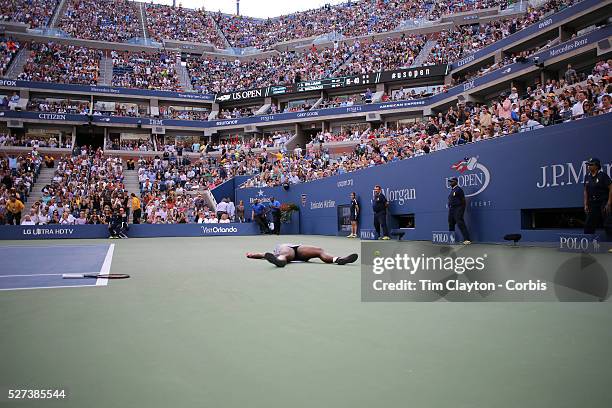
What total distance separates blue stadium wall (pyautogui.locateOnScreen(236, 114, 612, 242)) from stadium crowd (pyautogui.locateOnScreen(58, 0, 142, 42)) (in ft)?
156

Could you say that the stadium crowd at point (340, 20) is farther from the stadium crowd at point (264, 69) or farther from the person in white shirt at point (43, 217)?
the person in white shirt at point (43, 217)

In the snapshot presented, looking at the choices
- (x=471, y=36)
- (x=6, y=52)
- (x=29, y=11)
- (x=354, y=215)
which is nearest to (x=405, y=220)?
(x=354, y=215)

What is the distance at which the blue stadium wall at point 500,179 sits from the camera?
1064 centimetres

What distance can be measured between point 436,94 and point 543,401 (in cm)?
3960

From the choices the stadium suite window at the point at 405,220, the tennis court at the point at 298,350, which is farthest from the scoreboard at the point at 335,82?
the tennis court at the point at 298,350

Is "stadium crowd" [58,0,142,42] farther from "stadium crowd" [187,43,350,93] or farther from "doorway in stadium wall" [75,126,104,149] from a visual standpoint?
"doorway in stadium wall" [75,126,104,149]

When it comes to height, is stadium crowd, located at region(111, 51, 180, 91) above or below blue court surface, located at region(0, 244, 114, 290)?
above

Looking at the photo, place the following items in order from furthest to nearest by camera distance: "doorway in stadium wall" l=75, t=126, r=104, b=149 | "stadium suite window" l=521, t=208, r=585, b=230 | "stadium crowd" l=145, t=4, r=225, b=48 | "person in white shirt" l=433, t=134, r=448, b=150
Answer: "stadium crowd" l=145, t=4, r=225, b=48
"doorway in stadium wall" l=75, t=126, r=104, b=149
"person in white shirt" l=433, t=134, r=448, b=150
"stadium suite window" l=521, t=208, r=585, b=230

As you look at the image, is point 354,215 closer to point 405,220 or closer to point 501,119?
point 405,220

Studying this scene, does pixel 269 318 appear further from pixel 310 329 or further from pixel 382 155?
pixel 382 155

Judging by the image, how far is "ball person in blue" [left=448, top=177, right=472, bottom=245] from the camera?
43.7 ft

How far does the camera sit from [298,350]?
3.43 meters

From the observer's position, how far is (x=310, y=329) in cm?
406

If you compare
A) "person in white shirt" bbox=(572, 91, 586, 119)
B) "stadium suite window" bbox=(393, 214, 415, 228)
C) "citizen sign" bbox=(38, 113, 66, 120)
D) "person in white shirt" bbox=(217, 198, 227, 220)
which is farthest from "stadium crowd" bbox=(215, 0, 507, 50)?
"person in white shirt" bbox=(572, 91, 586, 119)
